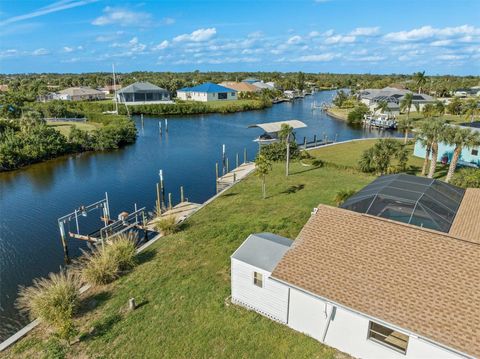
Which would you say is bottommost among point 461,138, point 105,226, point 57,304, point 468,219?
point 105,226

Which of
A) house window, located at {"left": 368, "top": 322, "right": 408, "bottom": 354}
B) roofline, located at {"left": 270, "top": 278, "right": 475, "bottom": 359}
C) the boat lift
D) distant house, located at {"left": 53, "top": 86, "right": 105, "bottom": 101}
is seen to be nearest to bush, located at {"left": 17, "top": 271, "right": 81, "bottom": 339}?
the boat lift

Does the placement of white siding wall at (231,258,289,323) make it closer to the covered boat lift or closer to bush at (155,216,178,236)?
bush at (155,216,178,236)

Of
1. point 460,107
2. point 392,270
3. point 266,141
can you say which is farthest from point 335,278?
point 460,107

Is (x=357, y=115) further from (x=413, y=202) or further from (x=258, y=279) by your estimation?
(x=258, y=279)

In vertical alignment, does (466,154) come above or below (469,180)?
below

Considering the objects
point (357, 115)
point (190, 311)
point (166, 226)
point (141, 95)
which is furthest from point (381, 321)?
point (141, 95)

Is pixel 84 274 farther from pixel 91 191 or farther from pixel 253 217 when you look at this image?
pixel 91 191

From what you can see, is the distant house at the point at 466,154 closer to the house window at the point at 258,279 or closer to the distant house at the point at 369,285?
the distant house at the point at 369,285
